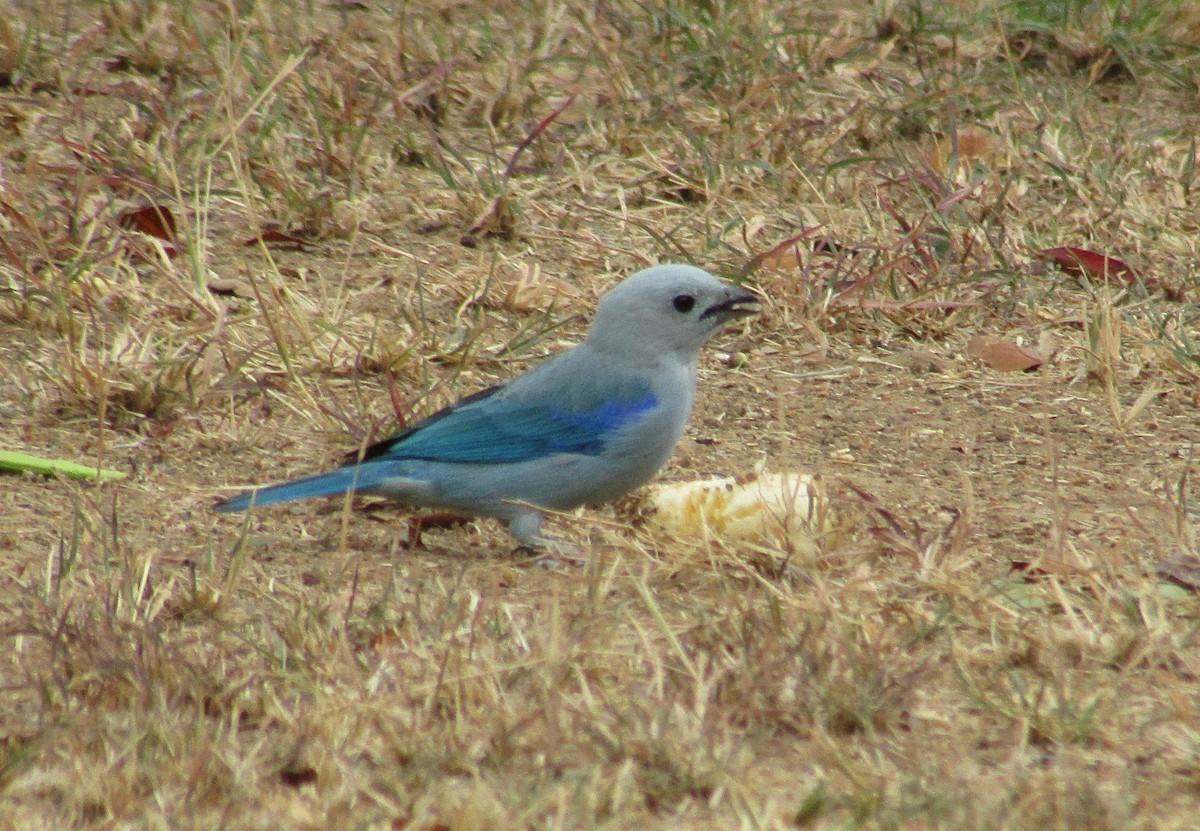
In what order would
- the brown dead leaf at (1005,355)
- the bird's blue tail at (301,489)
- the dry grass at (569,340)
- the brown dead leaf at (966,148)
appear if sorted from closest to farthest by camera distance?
the dry grass at (569,340)
the bird's blue tail at (301,489)
the brown dead leaf at (1005,355)
the brown dead leaf at (966,148)

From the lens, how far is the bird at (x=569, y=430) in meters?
4.28

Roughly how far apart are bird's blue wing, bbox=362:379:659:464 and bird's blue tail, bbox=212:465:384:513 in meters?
0.12

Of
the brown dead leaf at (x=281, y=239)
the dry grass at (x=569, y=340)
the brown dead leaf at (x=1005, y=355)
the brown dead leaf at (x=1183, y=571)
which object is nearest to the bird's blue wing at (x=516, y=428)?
the dry grass at (x=569, y=340)

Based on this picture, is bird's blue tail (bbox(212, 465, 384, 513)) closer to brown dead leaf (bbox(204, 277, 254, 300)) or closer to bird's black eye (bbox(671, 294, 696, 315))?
bird's black eye (bbox(671, 294, 696, 315))

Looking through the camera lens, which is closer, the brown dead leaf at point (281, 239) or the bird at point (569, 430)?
the bird at point (569, 430)

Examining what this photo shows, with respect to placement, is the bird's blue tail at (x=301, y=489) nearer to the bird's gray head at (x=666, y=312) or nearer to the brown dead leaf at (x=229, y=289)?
the bird's gray head at (x=666, y=312)

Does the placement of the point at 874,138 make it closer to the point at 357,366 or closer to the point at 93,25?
the point at 357,366

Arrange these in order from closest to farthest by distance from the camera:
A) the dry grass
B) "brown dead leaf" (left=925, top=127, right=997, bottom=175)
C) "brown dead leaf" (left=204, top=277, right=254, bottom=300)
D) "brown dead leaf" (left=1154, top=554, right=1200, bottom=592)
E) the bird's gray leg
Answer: the dry grass, "brown dead leaf" (left=1154, top=554, right=1200, bottom=592), the bird's gray leg, "brown dead leaf" (left=204, top=277, right=254, bottom=300), "brown dead leaf" (left=925, top=127, right=997, bottom=175)

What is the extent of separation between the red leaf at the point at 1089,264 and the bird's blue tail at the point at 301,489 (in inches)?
108

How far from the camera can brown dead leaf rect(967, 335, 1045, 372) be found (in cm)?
541

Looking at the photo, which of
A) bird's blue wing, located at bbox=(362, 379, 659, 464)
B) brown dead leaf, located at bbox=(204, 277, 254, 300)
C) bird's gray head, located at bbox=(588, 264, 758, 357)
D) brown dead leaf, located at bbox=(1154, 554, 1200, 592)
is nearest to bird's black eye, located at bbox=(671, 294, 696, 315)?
bird's gray head, located at bbox=(588, 264, 758, 357)

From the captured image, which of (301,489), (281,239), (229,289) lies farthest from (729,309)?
(281,239)

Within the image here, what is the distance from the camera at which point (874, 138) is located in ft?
21.9

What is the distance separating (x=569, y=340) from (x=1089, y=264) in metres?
1.76
